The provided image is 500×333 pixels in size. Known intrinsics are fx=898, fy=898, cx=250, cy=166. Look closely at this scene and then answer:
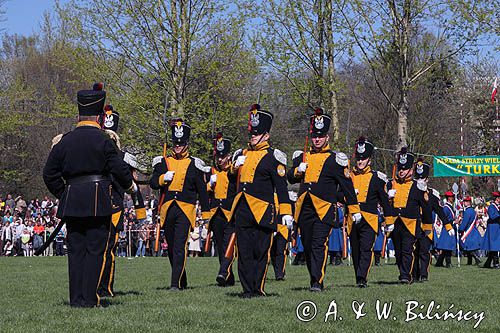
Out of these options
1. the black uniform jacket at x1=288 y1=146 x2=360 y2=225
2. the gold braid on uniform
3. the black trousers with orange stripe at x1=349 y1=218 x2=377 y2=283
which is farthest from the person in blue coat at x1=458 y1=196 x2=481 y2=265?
the gold braid on uniform

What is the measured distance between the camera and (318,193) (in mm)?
13055

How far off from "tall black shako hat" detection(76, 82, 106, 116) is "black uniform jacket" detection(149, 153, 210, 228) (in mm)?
3178

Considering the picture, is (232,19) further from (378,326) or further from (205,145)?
(378,326)

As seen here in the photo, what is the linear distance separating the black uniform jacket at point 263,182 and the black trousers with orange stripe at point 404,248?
14.1 feet

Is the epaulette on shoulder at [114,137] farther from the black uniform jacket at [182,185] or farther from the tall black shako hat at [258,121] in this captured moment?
the tall black shako hat at [258,121]

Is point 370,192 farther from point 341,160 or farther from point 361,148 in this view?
point 341,160

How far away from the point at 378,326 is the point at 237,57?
30351 millimetres

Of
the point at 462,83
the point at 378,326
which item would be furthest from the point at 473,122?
the point at 378,326

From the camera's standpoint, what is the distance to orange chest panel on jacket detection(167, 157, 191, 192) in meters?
13.6

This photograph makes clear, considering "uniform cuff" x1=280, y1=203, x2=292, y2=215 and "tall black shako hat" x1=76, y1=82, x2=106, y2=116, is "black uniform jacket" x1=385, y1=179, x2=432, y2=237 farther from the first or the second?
"tall black shako hat" x1=76, y1=82, x2=106, y2=116

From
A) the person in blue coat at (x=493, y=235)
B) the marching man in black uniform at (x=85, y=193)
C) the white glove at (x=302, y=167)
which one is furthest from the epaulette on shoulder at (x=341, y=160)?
the person in blue coat at (x=493, y=235)

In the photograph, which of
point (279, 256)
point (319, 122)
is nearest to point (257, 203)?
point (319, 122)

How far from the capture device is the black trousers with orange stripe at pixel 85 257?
402 inches

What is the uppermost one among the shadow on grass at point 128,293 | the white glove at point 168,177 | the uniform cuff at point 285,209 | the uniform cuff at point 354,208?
the white glove at point 168,177
